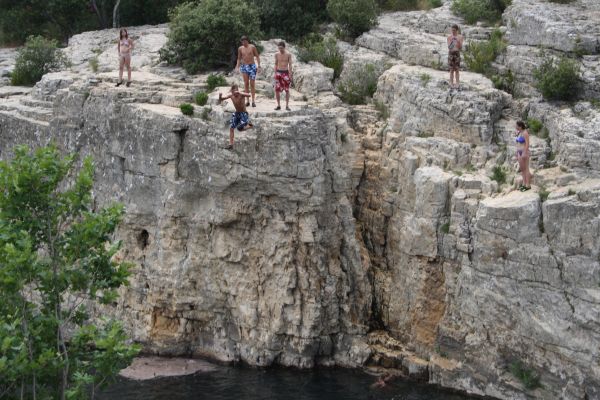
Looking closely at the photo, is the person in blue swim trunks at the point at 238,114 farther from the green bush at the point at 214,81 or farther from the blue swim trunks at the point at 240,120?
the green bush at the point at 214,81

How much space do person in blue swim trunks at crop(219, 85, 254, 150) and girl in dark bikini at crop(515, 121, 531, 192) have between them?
824 centimetres

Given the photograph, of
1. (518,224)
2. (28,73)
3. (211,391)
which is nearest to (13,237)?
(211,391)

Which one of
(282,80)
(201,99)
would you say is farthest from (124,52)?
(282,80)

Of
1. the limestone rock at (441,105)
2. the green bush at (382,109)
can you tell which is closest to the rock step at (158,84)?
the green bush at (382,109)

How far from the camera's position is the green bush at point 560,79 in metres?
31.2

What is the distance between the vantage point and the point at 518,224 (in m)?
28.5

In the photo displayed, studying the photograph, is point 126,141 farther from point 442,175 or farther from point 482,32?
point 482,32

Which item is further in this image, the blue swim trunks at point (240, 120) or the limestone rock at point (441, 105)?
the limestone rock at point (441, 105)

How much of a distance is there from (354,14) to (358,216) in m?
8.63

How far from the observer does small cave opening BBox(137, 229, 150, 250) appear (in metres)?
33.6

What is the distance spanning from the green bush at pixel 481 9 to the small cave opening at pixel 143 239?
48.0 ft

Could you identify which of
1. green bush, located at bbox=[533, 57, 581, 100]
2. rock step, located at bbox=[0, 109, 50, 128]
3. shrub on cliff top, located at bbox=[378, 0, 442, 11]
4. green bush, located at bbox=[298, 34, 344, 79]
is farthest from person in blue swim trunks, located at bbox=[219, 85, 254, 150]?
shrub on cliff top, located at bbox=[378, 0, 442, 11]

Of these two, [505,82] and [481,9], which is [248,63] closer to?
[505,82]

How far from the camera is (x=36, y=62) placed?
39.7m
